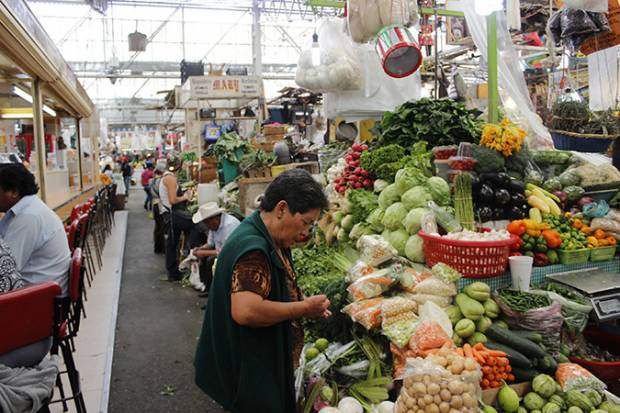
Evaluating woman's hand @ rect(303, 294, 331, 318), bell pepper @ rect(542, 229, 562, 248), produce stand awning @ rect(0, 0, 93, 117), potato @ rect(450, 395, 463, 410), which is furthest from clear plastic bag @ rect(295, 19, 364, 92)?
potato @ rect(450, 395, 463, 410)

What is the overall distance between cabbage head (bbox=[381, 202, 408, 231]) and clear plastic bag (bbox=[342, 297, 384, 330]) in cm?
73

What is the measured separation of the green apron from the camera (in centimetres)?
195

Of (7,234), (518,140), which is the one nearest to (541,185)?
(518,140)

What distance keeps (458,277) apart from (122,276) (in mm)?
6260

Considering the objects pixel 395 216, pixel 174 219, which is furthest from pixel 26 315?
pixel 174 219

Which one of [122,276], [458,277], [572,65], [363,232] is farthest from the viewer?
[122,276]

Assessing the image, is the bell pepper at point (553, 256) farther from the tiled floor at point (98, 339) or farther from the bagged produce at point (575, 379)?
the tiled floor at point (98, 339)

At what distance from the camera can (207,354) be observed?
2133 mm

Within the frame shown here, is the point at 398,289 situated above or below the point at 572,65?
below

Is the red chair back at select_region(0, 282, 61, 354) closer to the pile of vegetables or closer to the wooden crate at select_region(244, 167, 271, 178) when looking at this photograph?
the pile of vegetables

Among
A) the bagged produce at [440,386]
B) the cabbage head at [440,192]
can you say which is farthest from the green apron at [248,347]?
the cabbage head at [440,192]

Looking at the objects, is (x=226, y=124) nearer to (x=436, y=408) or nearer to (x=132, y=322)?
(x=132, y=322)

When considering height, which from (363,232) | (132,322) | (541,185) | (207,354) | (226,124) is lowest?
(132,322)

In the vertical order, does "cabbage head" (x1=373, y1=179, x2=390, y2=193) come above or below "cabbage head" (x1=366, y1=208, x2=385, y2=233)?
above
